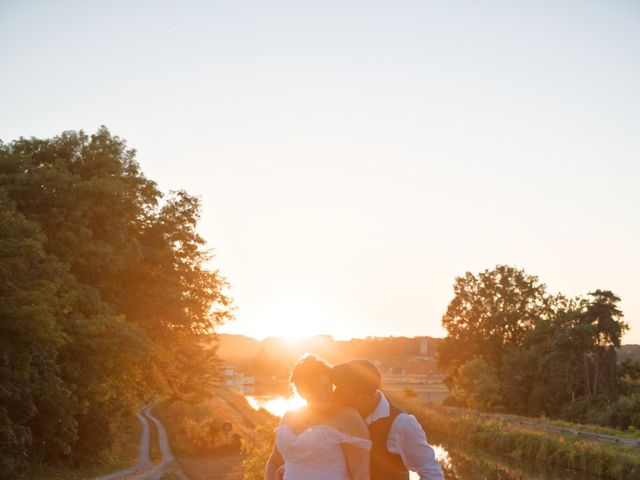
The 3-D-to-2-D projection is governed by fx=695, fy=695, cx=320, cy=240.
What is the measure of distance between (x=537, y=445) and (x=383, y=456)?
36.8 metres

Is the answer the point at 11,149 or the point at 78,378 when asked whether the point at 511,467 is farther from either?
the point at 11,149

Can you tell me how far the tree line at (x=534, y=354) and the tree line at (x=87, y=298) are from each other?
31.0 m

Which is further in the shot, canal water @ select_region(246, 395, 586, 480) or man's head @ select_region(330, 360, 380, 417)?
canal water @ select_region(246, 395, 586, 480)

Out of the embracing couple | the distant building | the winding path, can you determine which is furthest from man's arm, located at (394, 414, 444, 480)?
the distant building

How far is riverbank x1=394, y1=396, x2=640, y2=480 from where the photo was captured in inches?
1267

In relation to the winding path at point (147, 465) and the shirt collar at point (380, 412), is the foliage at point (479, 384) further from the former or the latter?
the shirt collar at point (380, 412)

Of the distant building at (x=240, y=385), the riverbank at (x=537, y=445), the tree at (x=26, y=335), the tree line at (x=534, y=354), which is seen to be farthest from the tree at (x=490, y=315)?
the tree at (x=26, y=335)

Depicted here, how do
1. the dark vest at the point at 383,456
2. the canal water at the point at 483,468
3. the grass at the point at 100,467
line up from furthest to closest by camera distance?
the canal water at the point at 483,468
the grass at the point at 100,467
the dark vest at the point at 383,456

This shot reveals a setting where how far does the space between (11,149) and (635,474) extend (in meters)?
29.8

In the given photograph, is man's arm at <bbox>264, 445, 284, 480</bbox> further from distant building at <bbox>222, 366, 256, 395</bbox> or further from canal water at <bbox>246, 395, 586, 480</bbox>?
distant building at <bbox>222, 366, 256, 395</bbox>

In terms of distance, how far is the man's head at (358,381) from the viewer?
15.9ft

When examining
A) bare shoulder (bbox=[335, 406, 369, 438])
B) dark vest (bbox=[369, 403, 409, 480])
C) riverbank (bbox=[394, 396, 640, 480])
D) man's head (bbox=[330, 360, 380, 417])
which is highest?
man's head (bbox=[330, 360, 380, 417])

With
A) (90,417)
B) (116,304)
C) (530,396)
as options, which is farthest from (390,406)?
(530,396)

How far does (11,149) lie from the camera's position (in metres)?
27.5
